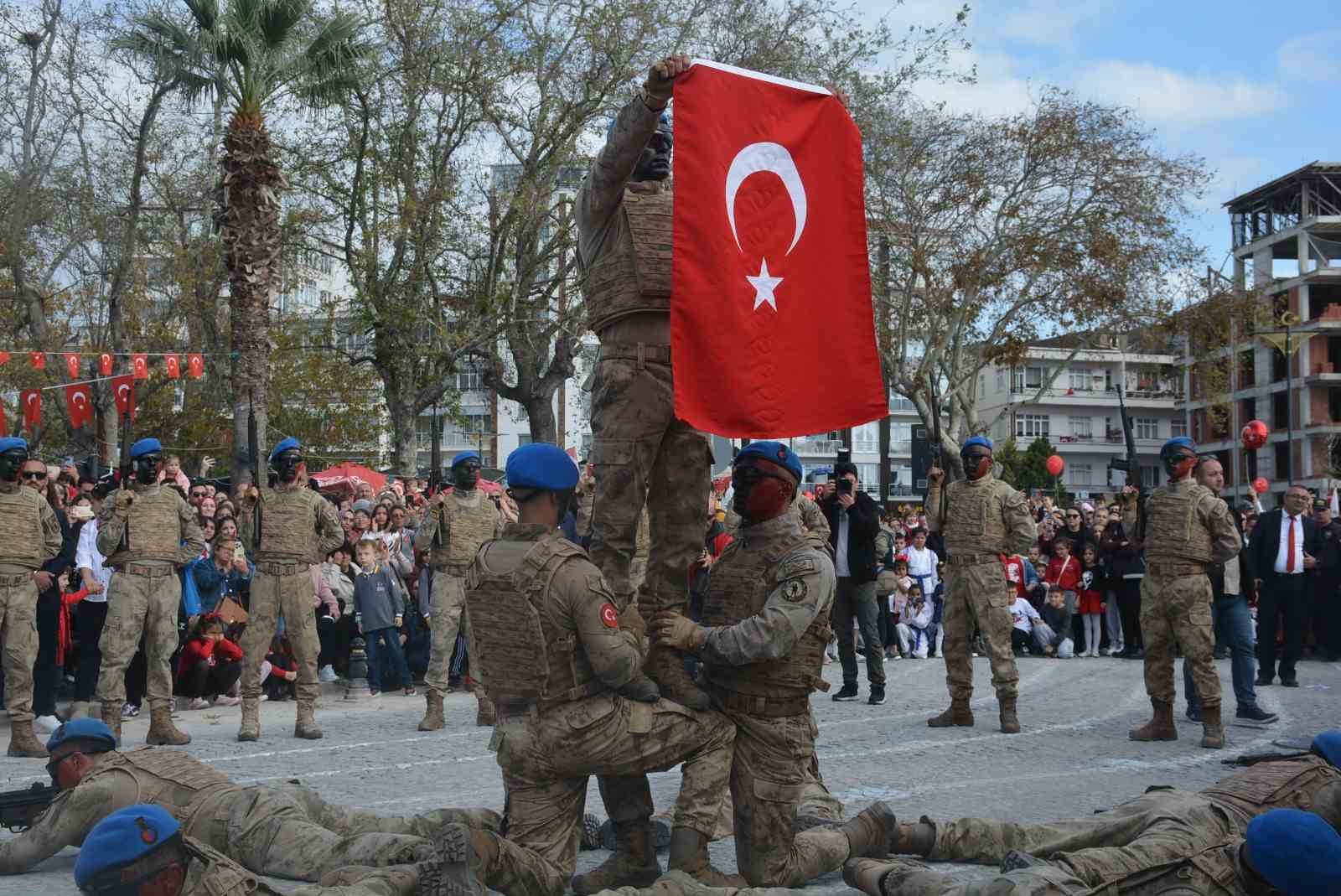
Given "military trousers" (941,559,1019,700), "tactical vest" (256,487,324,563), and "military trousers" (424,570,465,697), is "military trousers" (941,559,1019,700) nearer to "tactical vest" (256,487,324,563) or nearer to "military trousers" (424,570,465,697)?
"military trousers" (424,570,465,697)

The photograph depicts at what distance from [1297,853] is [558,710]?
2642 mm

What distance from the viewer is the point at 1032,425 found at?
9344cm

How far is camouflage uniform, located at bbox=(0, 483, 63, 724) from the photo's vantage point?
9773mm

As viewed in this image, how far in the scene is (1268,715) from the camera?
11.2 meters

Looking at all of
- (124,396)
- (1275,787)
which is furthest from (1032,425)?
(1275,787)

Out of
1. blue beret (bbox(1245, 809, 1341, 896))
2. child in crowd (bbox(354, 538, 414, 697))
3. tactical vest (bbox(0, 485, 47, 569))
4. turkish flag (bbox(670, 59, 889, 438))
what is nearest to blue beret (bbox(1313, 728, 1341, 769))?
blue beret (bbox(1245, 809, 1341, 896))

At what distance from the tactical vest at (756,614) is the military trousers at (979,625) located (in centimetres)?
519

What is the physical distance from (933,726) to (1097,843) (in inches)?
222

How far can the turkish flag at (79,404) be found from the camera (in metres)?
27.3

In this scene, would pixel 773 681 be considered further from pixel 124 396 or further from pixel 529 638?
pixel 124 396

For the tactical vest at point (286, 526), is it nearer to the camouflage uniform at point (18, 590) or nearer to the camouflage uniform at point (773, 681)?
the camouflage uniform at point (18, 590)

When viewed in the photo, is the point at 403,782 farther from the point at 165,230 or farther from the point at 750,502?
the point at 165,230

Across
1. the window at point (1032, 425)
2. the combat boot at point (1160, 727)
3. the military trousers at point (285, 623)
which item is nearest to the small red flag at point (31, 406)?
the military trousers at point (285, 623)

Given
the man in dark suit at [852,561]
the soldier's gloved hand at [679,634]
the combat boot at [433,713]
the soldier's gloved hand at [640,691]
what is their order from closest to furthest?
the soldier's gloved hand at [640,691] < the soldier's gloved hand at [679,634] < the combat boot at [433,713] < the man in dark suit at [852,561]
